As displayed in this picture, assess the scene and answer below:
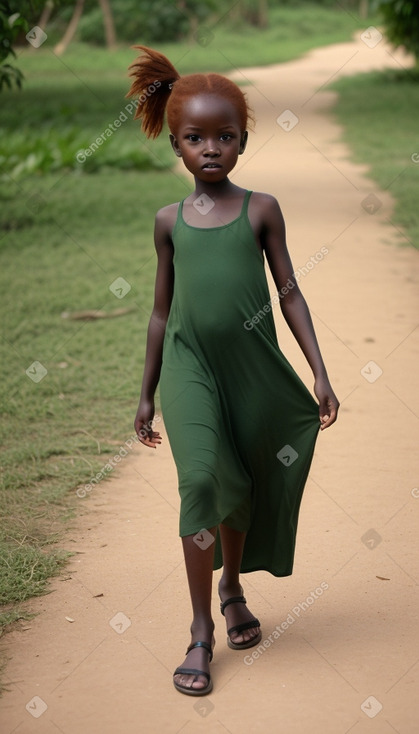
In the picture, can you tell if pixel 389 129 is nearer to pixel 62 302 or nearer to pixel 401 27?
pixel 401 27

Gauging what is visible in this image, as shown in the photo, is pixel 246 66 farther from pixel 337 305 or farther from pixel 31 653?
pixel 31 653

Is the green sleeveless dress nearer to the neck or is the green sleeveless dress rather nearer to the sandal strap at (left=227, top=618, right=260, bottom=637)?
the neck

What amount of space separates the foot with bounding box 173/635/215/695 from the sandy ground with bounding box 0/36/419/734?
0.04 metres

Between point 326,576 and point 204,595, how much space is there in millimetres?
810

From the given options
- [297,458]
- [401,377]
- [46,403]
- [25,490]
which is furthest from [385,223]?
[297,458]

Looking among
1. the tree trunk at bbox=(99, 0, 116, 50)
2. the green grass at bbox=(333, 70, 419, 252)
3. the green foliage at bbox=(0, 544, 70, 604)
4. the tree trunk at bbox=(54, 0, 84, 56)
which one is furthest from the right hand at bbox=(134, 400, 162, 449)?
the tree trunk at bbox=(54, 0, 84, 56)

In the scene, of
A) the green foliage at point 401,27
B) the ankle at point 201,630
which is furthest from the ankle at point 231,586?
the green foliage at point 401,27

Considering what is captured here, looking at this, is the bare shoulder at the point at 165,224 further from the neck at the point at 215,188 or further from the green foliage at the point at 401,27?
the green foliage at the point at 401,27

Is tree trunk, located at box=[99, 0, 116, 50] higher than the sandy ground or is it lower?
lower

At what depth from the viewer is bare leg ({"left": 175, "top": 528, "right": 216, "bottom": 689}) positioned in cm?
280

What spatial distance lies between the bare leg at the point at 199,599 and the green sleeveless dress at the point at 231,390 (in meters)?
0.04

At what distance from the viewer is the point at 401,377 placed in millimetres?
5562

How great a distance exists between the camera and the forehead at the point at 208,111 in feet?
9.23

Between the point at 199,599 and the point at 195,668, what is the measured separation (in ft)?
0.60
